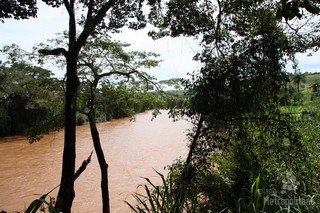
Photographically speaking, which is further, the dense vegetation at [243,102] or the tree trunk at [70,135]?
the tree trunk at [70,135]

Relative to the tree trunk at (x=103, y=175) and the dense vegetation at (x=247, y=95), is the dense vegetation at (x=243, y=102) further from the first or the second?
the tree trunk at (x=103, y=175)

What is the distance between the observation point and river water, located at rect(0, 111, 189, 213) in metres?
9.20

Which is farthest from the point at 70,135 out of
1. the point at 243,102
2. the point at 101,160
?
the point at 243,102

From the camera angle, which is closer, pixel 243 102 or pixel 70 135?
pixel 243 102

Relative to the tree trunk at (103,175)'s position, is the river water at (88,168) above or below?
below

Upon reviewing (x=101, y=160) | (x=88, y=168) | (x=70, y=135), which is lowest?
(x=88, y=168)

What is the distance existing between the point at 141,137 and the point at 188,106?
1948 cm

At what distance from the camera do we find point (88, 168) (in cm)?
1341

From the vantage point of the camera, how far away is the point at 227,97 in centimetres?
337

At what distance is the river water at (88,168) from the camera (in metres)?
9.20

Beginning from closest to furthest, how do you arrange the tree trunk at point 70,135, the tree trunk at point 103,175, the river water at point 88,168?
the tree trunk at point 70,135
the tree trunk at point 103,175
the river water at point 88,168

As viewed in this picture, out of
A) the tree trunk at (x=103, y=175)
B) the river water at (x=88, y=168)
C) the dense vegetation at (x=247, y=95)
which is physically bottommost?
the river water at (x=88, y=168)

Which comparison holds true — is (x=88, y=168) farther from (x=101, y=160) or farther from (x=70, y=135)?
(x=70, y=135)

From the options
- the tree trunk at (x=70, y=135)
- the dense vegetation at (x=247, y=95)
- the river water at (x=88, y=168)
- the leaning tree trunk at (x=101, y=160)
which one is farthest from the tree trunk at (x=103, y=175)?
the dense vegetation at (x=247, y=95)
